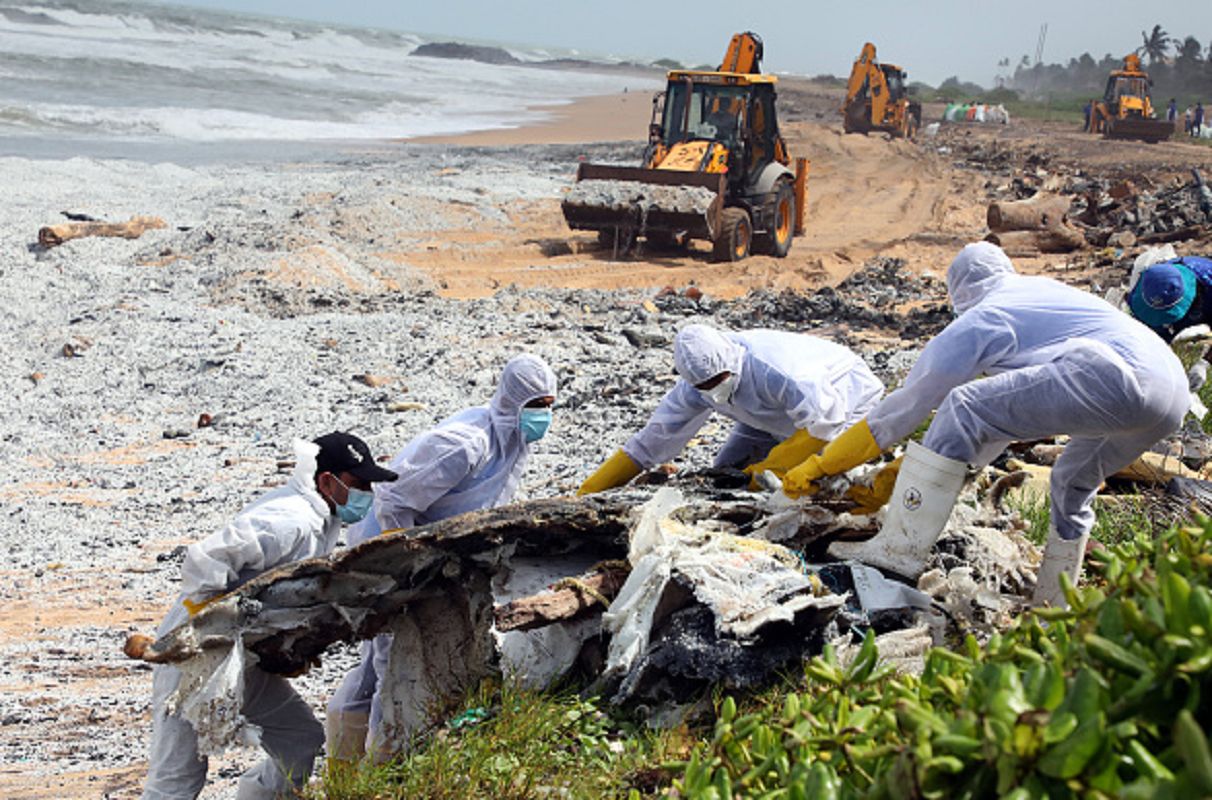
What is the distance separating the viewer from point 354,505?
4.48 meters

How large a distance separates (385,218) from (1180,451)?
12810 mm

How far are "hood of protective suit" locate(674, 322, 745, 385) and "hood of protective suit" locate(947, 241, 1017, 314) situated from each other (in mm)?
1020

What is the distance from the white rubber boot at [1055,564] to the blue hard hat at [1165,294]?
92.2 inches

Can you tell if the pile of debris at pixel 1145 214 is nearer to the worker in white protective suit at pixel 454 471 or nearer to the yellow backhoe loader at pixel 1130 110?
the worker in white protective suit at pixel 454 471

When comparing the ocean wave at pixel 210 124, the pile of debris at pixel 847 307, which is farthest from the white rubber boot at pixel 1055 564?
the ocean wave at pixel 210 124

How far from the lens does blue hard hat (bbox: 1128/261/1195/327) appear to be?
6.32 metres

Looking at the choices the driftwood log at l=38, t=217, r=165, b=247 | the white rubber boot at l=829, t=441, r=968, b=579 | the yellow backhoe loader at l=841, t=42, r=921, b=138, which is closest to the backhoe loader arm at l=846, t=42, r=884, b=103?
the yellow backhoe loader at l=841, t=42, r=921, b=138

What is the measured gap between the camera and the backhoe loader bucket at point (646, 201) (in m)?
15.0

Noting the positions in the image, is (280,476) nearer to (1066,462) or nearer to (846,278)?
(1066,462)

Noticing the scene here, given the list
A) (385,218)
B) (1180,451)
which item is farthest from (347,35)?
(1180,451)

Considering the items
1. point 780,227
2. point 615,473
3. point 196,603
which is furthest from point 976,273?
point 780,227

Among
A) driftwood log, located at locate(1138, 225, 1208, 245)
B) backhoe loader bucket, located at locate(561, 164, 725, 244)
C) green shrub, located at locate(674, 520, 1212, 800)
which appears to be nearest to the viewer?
green shrub, located at locate(674, 520, 1212, 800)

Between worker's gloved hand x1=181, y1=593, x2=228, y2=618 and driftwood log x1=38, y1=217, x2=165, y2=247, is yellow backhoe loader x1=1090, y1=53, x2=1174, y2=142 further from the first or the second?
worker's gloved hand x1=181, y1=593, x2=228, y2=618

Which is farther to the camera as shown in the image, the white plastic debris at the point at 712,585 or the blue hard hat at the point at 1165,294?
the blue hard hat at the point at 1165,294
